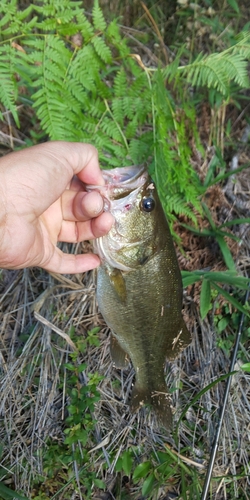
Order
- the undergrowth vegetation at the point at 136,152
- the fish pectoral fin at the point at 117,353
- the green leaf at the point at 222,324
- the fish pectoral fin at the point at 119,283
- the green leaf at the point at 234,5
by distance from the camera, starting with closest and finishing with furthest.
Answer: the fish pectoral fin at the point at 119,283 → the fish pectoral fin at the point at 117,353 → the undergrowth vegetation at the point at 136,152 → the green leaf at the point at 222,324 → the green leaf at the point at 234,5

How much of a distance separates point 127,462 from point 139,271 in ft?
5.31

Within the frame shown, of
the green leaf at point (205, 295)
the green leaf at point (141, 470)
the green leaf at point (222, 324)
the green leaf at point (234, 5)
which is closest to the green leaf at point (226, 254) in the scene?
the green leaf at point (205, 295)

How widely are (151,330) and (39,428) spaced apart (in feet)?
4.60

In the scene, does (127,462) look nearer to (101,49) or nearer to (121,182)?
(121,182)

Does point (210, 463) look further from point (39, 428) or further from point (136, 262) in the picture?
point (136, 262)

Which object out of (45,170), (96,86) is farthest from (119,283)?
(96,86)

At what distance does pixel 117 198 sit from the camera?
7.57ft

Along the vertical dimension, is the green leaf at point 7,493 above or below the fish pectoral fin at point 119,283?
below

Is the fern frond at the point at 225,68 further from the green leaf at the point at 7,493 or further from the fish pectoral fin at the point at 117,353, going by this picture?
the green leaf at the point at 7,493

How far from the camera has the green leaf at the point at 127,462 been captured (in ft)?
9.96

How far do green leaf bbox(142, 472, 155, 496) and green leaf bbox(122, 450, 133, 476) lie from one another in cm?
15

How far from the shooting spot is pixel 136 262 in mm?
2377

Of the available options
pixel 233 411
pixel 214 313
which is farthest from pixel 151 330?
pixel 233 411

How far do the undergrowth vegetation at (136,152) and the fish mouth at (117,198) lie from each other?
0.55 metres
